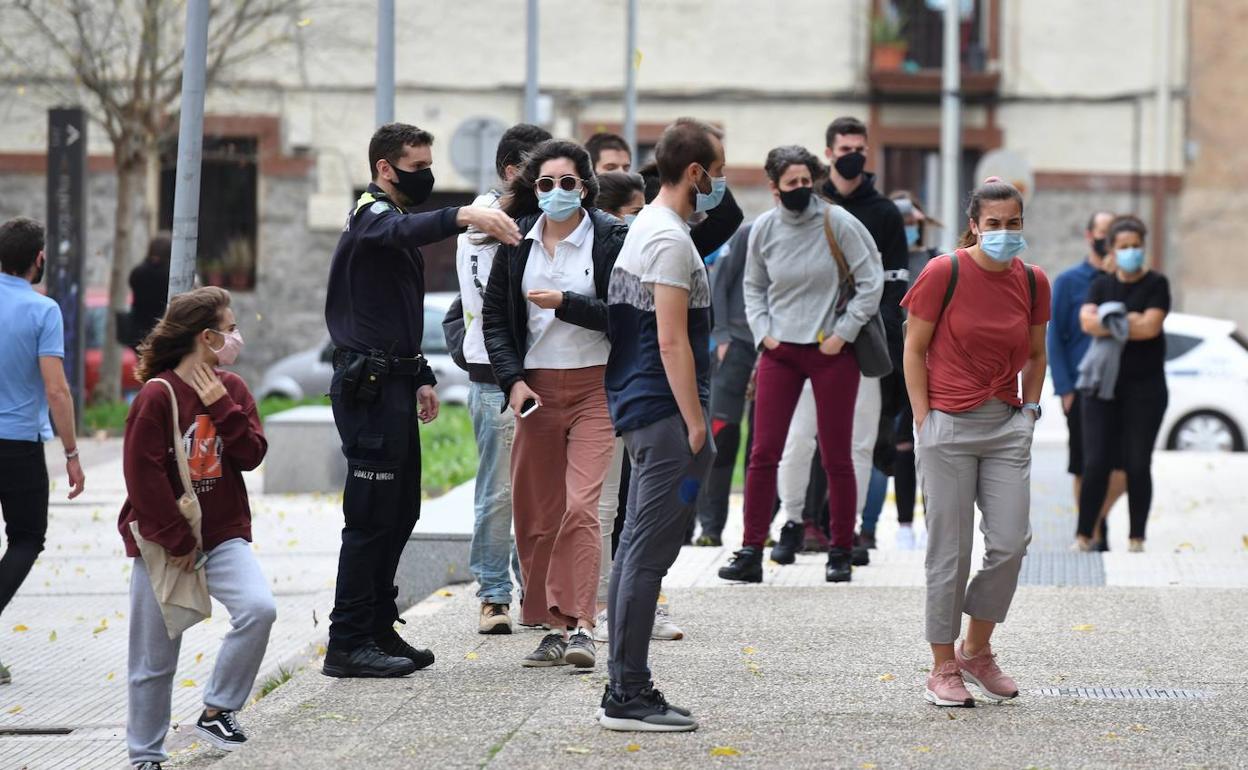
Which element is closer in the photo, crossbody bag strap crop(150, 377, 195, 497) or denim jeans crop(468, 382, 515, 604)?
crossbody bag strap crop(150, 377, 195, 497)

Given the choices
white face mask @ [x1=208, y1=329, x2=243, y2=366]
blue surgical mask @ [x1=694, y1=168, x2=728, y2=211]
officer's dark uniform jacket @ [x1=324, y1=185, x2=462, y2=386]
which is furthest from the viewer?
officer's dark uniform jacket @ [x1=324, y1=185, x2=462, y2=386]

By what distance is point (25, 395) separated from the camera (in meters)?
7.48

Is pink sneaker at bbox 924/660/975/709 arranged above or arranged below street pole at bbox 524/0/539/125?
below

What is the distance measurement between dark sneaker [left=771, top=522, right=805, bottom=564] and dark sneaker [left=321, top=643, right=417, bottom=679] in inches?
117

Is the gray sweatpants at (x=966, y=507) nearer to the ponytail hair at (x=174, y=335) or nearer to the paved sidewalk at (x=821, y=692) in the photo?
the paved sidewalk at (x=821, y=692)

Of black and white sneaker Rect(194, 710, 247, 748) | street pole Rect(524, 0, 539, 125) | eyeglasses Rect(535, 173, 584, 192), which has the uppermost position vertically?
street pole Rect(524, 0, 539, 125)

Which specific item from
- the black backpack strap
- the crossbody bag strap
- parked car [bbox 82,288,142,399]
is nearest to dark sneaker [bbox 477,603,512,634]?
the crossbody bag strap

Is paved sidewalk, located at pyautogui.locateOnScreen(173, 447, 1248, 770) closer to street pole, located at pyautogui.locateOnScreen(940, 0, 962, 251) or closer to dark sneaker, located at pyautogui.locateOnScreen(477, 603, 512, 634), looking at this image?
dark sneaker, located at pyautogui.locateOnScreen(477, 603, 512, 634)

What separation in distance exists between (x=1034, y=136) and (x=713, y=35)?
4.88 m

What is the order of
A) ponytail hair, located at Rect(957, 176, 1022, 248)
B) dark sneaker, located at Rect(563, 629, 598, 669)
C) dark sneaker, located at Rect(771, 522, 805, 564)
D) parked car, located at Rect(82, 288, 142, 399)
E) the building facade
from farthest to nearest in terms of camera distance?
the building facade → parked car, located at Rect(82, 288, 142, 399) → dark sneaker, located at Rect(771, 522, 805, 564) → dark sneaker, located at Rect(563, 629, 598, 669) → ponytail hair, located at Rect(957, 176, 1022, 248)

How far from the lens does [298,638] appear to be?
352 inches

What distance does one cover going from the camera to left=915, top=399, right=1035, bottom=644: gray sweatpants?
19.8ft

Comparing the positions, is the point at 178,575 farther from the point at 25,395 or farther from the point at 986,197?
the point at 986,197

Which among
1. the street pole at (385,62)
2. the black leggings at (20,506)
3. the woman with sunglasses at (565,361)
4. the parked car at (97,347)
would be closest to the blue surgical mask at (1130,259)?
the street pole at (385,62)
